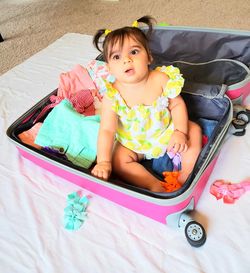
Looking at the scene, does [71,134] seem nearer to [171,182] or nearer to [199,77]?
[171,182]

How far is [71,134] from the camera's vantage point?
85cm

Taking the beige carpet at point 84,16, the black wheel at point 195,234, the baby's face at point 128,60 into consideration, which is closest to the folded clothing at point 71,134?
the baby's face at point 128,60

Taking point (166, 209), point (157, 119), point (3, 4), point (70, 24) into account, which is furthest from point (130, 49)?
point (3, 4)

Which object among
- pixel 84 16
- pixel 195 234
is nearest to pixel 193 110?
pixel 195 234

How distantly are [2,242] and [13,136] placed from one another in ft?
0.88

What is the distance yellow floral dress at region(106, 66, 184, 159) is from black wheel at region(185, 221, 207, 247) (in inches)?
8.7

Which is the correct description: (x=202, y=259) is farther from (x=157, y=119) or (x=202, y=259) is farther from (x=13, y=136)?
(x=13, y=136)

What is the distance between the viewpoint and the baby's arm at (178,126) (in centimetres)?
72

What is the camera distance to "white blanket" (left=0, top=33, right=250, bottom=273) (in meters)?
0.62

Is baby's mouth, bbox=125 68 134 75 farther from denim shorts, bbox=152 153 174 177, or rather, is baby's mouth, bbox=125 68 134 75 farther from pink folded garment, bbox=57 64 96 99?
pink folded garment, bbox=57 64 96 99

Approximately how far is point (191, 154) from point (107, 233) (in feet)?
0.88

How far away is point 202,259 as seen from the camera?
2.00 ft

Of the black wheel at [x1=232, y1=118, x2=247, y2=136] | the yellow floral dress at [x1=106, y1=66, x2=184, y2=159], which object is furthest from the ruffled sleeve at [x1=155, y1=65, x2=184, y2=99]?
the black wheel at [x1=232, y1=118, x2=247, y2=136]

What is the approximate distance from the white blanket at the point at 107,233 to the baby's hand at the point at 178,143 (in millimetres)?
115
